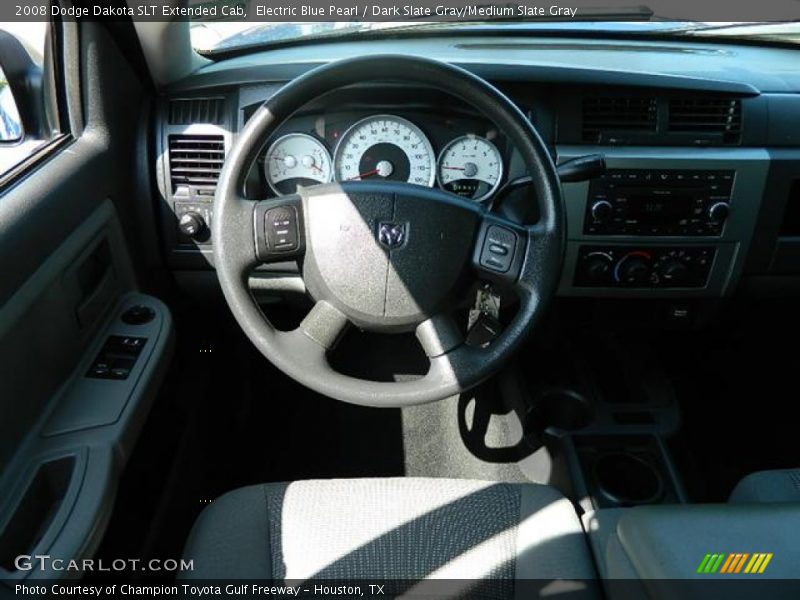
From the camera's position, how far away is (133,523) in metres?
1.56

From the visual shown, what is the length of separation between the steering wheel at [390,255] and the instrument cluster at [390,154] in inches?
12.3

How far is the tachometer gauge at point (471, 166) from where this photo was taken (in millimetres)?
1641

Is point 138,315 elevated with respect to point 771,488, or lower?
elevated

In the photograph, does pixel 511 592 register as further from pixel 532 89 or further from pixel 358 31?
pixel 358 31

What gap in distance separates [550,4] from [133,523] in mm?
1686

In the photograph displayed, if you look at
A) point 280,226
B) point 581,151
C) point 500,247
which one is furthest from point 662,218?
point 280,226

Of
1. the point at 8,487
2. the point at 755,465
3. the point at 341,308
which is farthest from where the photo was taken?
the point at 755,465

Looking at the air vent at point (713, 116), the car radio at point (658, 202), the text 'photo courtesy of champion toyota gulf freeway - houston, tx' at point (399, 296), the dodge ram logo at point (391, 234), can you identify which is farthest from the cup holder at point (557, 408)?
the dodge ram logo at point (391, 234)

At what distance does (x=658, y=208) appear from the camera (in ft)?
5.73

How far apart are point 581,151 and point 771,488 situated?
32.6 inches

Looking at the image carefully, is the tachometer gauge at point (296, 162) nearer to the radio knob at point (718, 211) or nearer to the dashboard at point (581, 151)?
the dashboard at point (581, 151)

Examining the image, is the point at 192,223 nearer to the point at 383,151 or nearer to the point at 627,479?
the point at 383,151

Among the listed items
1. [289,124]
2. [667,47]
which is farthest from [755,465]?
[289,124]

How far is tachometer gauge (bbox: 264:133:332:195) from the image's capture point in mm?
1637
